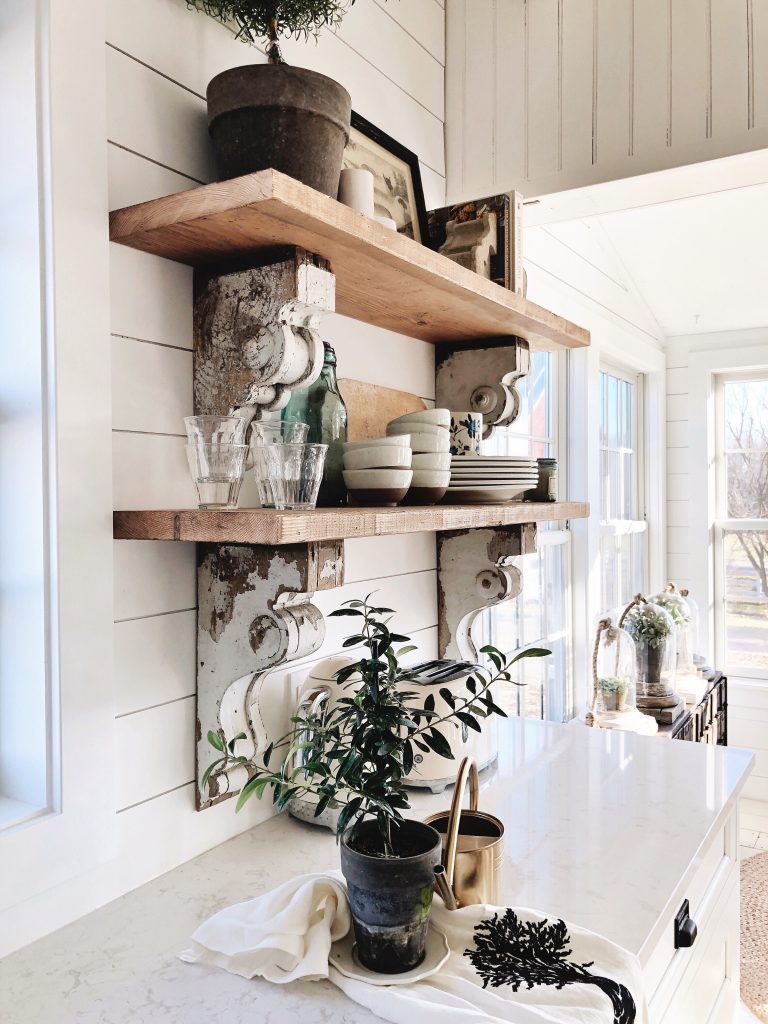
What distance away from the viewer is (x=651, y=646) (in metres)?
2.70

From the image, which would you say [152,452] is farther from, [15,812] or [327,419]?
[15,812]

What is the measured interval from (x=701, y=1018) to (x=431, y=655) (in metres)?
0.75

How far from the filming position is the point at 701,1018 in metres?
1.28

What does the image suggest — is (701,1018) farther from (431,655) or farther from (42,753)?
(42,753)

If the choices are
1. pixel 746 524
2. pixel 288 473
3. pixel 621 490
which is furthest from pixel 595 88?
pixel 746 524

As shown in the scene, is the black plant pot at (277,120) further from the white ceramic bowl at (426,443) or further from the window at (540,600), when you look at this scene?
the window at (540,600)

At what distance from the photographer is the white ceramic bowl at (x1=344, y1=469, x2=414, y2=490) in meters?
1.09

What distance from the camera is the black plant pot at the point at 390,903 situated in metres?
0.79

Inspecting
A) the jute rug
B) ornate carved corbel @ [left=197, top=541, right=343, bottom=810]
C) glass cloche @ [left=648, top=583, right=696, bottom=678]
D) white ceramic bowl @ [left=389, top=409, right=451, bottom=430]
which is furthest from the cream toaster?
glass cloche @ [left=648, top=583, right=696, bottom=678]

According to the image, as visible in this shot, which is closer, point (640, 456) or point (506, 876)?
point (506, 876)

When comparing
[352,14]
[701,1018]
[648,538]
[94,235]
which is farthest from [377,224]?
[648,538]

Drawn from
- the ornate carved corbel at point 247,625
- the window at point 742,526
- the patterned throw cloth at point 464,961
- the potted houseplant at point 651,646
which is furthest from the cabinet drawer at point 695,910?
the window at point 742,526

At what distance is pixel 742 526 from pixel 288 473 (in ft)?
10.6

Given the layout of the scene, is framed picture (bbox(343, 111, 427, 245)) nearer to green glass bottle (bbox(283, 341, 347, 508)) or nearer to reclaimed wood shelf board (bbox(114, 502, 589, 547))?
green glass bottle (bbox(283, 341, 347, 508))
